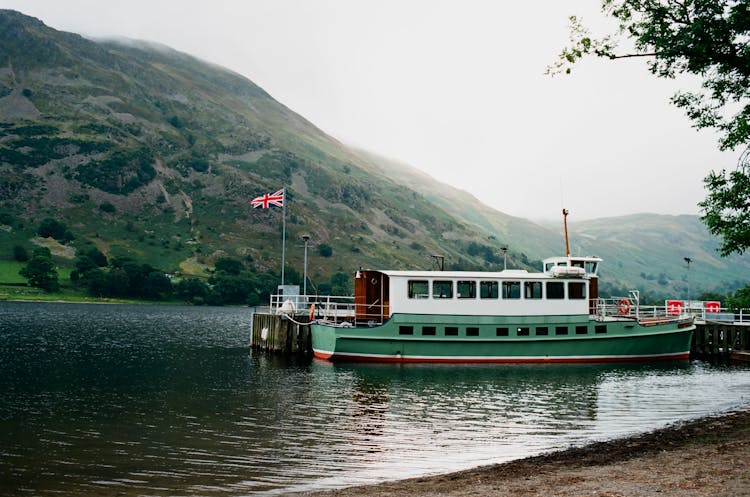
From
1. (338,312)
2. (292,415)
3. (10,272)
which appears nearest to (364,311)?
(338,312)

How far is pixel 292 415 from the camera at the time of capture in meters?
27.8

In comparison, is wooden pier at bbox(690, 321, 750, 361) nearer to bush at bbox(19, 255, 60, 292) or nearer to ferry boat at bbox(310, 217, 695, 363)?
ferry boat at bbox(310, 217, 695, 363)

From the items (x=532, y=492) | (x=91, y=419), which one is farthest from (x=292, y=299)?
(x=532, y=492)

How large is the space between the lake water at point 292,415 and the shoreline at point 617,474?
222cm

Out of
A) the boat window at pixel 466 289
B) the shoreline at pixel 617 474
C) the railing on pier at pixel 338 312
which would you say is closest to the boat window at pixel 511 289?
the boat window at pixel 466 289

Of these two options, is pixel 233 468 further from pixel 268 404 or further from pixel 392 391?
pixel 392 391

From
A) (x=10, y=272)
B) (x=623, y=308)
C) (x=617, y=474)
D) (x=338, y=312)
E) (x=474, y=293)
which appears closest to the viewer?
(x=617, y=474)

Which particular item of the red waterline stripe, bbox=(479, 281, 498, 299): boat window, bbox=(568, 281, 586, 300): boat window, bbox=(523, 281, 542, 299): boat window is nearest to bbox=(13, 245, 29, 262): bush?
the red waterline stripe

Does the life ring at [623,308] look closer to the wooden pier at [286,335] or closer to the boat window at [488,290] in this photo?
the boat window at [488,290]

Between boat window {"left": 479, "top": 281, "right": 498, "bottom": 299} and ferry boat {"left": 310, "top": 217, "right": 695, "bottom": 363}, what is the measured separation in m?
0.07

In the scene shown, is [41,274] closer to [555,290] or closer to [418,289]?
[418,289]

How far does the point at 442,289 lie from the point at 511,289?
5.05 metres

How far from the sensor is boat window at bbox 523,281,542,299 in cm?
4600

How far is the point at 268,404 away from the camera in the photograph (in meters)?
30.5
